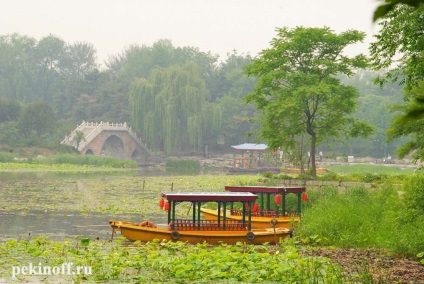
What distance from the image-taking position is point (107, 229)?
19.4 metres

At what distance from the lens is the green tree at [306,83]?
994 inches

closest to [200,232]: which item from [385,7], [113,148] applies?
[385,7]

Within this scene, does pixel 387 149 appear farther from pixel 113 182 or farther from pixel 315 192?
pixel 315 192

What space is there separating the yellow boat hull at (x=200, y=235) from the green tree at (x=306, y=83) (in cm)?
945

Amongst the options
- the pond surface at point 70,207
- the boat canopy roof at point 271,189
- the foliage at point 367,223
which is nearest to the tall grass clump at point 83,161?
the pond surface at point 70,207

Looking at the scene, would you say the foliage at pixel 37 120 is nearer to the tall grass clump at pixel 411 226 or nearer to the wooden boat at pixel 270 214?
the wooden boat at pixel 270 214

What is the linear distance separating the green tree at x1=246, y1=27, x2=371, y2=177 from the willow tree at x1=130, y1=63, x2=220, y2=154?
33876 mm

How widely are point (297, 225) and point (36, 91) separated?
247 feet

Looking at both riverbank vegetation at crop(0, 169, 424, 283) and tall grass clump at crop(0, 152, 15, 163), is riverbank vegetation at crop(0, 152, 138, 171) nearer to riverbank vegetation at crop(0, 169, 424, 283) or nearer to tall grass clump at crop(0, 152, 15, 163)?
tall grass clump at crop(0, 152, 15, 163)

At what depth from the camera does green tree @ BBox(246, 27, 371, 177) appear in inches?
994

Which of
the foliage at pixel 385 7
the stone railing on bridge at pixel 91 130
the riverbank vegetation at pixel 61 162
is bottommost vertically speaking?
the riverbank vegetation at pixel 61 162

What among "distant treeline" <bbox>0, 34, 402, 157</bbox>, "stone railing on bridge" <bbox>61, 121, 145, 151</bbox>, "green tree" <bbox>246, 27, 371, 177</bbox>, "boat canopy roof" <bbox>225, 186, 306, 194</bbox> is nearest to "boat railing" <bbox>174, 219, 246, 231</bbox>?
"boat canopy roof" <bbox>225, 186, 306, 194</bbox>

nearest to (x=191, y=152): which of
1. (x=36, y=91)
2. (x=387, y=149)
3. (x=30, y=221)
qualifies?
(x=387, y=149)

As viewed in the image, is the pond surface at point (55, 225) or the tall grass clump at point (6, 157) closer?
the pond surface at point (55, 225)
